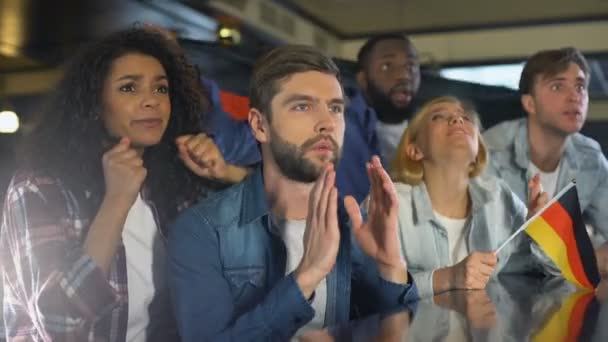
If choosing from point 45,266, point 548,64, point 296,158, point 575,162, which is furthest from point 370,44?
point 45,266

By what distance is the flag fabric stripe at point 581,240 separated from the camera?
1268mm

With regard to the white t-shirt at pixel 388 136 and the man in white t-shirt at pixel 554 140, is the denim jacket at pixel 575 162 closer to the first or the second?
the man in white t-shirt at pixel 554 140

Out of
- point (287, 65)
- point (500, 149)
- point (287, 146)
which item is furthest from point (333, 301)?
point (500, 149)

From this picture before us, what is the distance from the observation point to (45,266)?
92 centimetres

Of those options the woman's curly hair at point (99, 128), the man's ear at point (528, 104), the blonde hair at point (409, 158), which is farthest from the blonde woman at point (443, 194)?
the woman's curly hair at point (99, 128)

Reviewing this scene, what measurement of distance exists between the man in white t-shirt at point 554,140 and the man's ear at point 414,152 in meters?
0.25

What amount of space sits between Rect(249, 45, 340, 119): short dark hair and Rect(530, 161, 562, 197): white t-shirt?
73 centimetres

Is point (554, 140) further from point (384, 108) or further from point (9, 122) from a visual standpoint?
point (9, 122)

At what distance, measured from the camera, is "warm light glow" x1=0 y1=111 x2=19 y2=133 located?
0.93 metres

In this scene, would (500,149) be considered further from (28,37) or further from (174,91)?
(28,37)

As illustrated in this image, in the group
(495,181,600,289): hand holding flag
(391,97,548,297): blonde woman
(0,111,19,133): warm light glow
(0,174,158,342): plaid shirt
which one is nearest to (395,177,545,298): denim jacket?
(391,97,548,297): blonde woman

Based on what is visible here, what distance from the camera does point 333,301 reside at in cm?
105

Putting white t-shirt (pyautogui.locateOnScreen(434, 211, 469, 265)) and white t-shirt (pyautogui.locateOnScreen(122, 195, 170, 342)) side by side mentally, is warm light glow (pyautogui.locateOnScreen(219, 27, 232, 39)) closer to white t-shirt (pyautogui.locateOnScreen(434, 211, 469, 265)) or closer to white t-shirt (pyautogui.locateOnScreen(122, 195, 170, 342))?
white t-shirt (pyautogui.locateOnScreen(122, 195, 170, 342))

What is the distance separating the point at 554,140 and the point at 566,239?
0.39m
